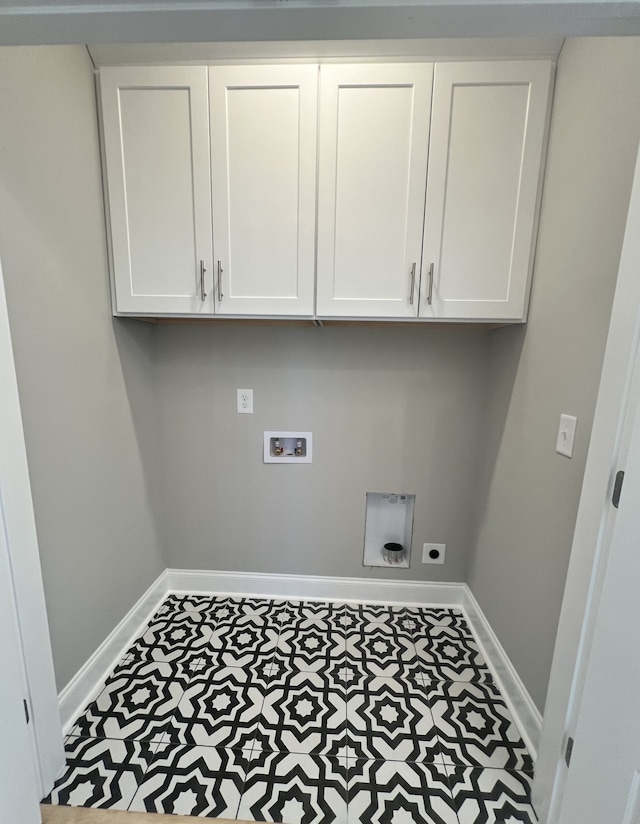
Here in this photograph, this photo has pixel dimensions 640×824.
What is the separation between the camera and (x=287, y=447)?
80.4 inches

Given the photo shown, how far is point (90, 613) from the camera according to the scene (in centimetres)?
153

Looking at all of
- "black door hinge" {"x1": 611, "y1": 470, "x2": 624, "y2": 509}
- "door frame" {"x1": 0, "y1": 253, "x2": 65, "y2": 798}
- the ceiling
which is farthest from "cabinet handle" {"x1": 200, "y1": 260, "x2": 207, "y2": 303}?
"black door hinge" {"x1": 611, "y1": 470, "x2": 624, "y2": 509}

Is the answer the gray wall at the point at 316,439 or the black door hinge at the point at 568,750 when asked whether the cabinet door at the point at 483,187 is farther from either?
the black door hinge at the point at 568,750

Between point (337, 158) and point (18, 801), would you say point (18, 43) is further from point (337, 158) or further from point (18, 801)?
point (18, 801)

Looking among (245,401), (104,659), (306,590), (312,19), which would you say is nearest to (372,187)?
(312,19)

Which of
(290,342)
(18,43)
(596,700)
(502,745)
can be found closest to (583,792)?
(596,700)

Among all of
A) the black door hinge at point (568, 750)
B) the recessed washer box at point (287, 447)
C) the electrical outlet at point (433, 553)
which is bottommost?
the electrical outlet at point (433, 553)

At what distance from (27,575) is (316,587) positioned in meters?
1.43

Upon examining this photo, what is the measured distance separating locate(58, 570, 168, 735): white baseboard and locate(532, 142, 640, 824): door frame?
5.30 ft

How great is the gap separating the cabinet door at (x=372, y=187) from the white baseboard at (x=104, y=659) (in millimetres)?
1704

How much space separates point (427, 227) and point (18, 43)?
4.17 feet

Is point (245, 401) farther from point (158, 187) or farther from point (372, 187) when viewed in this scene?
point (372, 187)

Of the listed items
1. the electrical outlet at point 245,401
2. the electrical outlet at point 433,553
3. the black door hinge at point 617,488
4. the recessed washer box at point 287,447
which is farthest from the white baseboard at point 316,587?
the black door hinge at point 617,488

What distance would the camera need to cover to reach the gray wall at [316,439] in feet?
6.29
